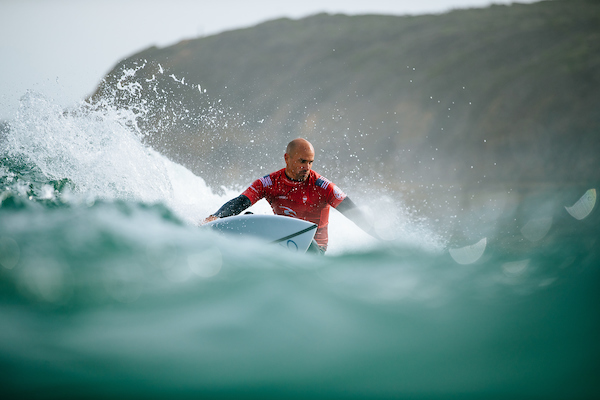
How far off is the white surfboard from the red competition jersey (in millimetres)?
621

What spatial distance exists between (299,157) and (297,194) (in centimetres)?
46

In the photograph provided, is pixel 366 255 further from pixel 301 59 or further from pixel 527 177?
pixel 301 59

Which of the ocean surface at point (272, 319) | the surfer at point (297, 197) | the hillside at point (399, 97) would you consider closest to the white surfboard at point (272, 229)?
the surfer at point (297, 197)

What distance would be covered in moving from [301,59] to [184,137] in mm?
12834

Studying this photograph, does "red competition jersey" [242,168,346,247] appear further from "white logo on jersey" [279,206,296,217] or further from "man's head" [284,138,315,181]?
"man's head" [284,138,315,181]

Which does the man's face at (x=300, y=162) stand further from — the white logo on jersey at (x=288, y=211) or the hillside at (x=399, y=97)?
the hillside at (x=399, y=97)

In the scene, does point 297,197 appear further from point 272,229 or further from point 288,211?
point 272,229

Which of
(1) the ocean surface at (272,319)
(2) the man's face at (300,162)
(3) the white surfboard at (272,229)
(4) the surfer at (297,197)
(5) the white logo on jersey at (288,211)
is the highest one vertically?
(2) the man's face at (300,162)

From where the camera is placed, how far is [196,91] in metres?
40.4

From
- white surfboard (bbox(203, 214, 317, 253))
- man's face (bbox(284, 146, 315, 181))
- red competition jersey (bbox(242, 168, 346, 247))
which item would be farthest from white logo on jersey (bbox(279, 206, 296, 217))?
white surfboard (bbox(203, 214, 317, 253))

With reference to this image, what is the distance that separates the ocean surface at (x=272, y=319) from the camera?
80.4 inches

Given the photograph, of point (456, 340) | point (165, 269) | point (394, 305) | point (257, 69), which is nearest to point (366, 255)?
point (394, 305)

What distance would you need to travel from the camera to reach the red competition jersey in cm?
493

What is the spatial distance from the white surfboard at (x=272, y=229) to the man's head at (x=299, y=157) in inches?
25.3
